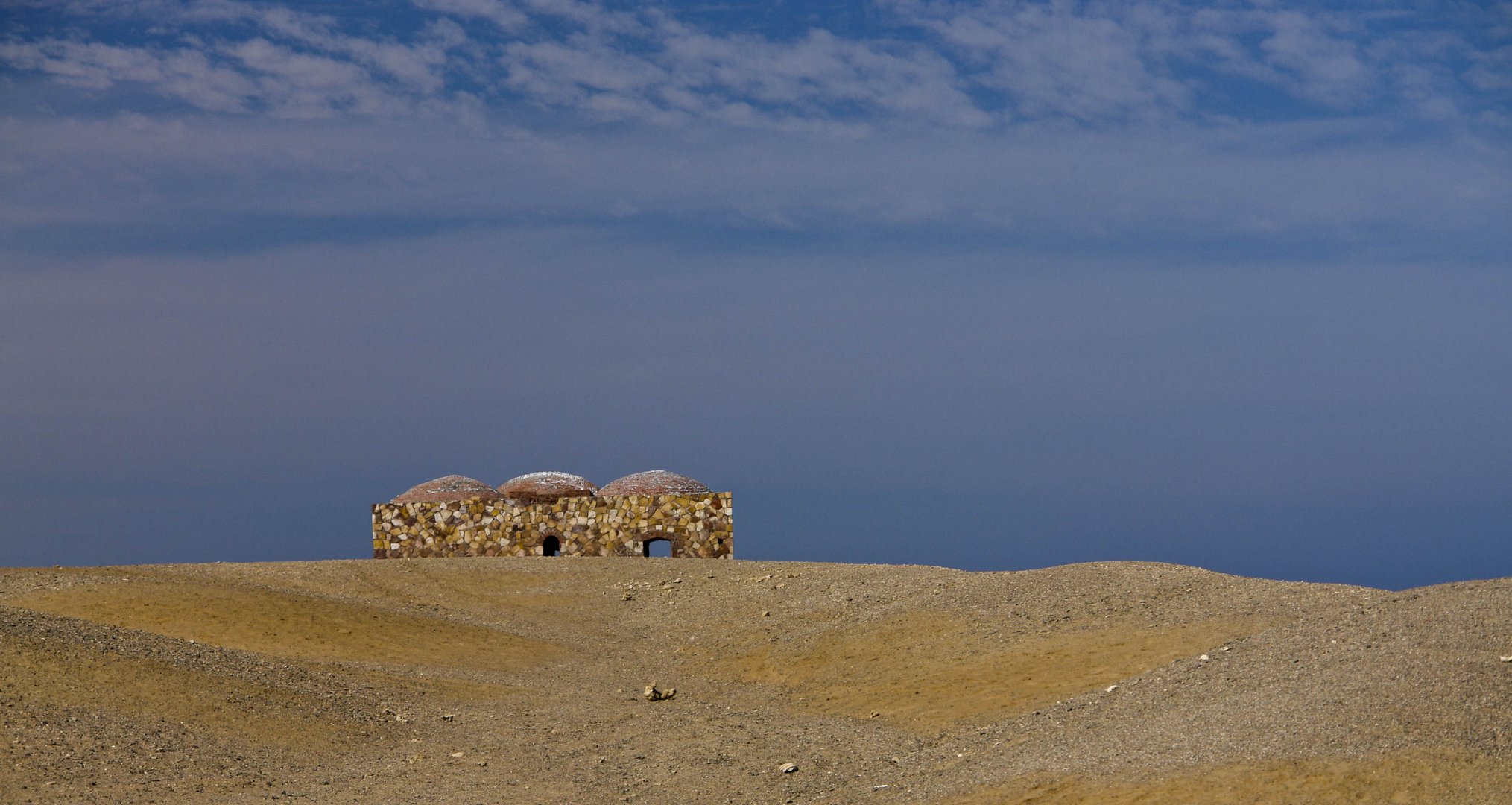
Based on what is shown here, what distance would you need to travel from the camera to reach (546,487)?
34531mm

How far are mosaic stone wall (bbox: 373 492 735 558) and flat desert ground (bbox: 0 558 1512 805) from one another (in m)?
7.20

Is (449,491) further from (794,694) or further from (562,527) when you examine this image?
(794,694)

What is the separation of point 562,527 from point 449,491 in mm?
3964

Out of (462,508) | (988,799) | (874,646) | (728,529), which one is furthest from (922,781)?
(462,508)

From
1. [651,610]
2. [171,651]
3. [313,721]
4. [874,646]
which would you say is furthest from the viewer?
[651,610]

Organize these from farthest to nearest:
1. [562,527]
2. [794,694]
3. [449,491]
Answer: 1. [449,491]
2. [562,527]
3. [794,694]

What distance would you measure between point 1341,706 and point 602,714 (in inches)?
342

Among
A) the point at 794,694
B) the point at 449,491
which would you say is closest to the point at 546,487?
the point at 449,491

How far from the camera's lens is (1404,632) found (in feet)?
45.1

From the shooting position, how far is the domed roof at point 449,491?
33.8 metres

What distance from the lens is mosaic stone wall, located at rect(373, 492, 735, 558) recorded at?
3147 centimetres

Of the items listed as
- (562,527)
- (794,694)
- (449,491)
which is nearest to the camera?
(794,694)

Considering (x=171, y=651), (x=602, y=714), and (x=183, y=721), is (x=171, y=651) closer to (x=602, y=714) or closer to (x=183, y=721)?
(x=183, y=721)

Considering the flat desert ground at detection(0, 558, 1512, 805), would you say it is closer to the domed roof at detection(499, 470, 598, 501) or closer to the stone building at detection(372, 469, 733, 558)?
the stone building at detection(372, 469, 733, 558)
